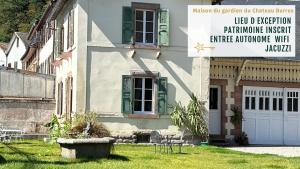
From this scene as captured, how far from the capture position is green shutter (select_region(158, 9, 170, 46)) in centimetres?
2106

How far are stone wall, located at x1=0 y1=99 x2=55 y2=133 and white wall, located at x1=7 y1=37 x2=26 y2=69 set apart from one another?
31.6 m

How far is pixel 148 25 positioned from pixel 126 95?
2.86 m

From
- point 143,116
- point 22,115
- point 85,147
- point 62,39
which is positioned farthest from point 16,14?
point 85,147

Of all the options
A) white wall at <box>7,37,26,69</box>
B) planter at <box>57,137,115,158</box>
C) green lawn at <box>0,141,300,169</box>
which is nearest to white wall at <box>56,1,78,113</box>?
green lawn at <box>0,141,300,169</box>

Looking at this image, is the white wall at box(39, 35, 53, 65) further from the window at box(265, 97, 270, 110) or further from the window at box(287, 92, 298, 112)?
the window at box(287, 92, 298, 112)

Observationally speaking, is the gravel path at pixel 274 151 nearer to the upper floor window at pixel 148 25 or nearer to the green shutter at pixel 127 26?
the upper floor window at pixel 148 25

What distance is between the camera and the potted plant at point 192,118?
21.0 meters

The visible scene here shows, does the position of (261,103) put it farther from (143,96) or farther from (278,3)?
(143,96)

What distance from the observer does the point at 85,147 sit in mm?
12641

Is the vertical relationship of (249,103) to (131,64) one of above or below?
below

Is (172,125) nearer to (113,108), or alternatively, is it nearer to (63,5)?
(113,108)

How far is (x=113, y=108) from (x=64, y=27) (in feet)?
17.5

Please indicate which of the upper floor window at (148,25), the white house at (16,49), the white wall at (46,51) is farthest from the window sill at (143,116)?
the white house at (16,49)

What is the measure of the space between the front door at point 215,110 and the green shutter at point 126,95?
14.2 ft
